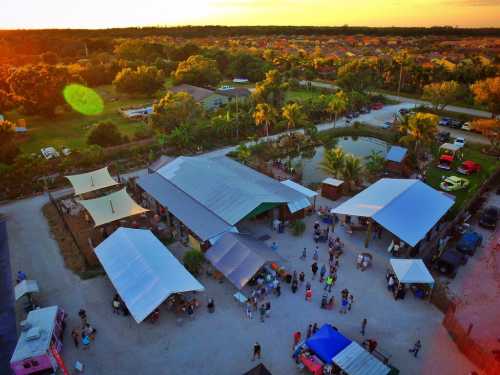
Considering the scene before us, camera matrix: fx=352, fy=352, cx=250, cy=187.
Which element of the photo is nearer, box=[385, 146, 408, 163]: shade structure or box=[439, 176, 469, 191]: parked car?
box=[439, 176, 469, 191]: parked car

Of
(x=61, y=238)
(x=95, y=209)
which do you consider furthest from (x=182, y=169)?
(x=61, y=238)

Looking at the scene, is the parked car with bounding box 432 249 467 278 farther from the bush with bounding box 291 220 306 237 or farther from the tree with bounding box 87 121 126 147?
the tree with bounding box 87 121 126 147

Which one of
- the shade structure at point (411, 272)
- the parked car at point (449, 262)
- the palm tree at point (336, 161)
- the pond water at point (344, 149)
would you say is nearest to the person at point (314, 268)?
the shade structure at point (411, 272)

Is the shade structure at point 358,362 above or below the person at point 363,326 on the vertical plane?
above

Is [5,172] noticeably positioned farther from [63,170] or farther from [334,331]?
[334,331]

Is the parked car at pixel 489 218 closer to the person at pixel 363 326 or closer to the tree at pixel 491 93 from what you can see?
the person at pixel 363 326

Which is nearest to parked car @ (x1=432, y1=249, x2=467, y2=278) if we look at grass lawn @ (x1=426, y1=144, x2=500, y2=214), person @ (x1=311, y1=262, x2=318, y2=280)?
grass lawn @ (x1=426, y1=144, x2=500, y2=214)

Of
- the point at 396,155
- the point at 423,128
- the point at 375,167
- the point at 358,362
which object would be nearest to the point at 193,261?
the point at 358,362
